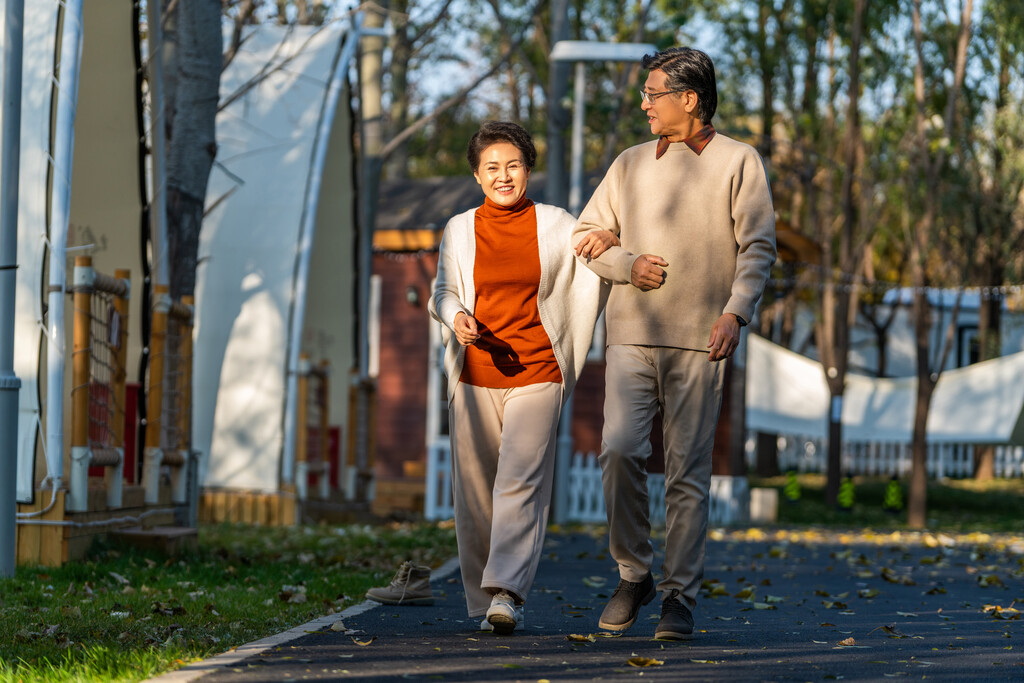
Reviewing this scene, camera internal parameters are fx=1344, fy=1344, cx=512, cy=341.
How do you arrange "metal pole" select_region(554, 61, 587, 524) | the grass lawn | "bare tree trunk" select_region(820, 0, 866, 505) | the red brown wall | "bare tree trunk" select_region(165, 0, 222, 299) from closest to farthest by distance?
the grass lawn < "bare tree trunk" select_region(165, 0, 222, 299) < "metal pole" select_region(554, 61, 587, 524) < "bare tree trunk" select_region(820, 0, 866, 505) < the red brown wall

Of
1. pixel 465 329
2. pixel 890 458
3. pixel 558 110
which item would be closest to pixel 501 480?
pixel 465 329

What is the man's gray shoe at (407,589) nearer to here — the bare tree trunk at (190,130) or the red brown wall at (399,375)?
the bare tree trunk at (190,130)

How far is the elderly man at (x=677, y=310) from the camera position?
495 centimetres

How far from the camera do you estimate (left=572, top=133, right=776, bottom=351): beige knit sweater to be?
4.99m

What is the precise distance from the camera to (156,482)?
9094 mm

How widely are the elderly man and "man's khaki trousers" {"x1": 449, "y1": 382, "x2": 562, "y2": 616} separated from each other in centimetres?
26

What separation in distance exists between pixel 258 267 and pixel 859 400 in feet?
48.5

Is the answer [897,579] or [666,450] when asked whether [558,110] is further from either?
[666,450]

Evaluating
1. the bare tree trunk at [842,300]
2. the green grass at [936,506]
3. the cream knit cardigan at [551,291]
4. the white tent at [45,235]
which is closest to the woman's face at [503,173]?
the cream knit cardigan at [551,291]

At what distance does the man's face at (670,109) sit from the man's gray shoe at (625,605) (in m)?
1.68

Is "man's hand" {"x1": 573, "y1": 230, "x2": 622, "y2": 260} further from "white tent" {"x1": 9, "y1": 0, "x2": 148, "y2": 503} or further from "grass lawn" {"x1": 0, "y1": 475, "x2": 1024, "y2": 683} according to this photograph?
"white tent" {"x1": 9, "y1": 0, "x2": 148, "y2": 503}

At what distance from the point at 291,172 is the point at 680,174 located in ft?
30.5

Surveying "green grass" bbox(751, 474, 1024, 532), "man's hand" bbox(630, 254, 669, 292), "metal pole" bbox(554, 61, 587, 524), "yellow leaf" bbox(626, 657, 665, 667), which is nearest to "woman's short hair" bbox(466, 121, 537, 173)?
"man's hand" bbox(630, 254, 669, 292)

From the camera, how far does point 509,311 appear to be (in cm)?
507
